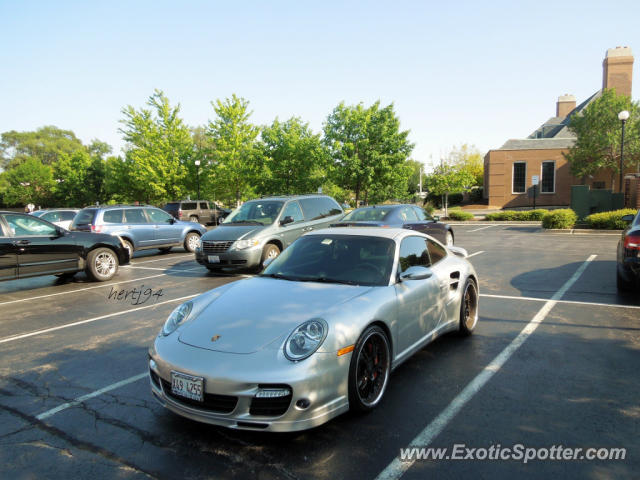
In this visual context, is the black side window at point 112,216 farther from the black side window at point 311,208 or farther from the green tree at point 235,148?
the green tree at point 235,148

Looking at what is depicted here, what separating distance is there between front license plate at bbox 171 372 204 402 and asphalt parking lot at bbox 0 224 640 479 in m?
0.38

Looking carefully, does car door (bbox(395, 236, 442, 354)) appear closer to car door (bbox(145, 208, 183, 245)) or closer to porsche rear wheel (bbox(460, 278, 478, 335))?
porsche rear wheel (bbox(460, 278, 478, 335))

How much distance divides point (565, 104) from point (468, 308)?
66138 mm

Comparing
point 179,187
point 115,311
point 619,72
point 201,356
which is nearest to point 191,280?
point 115,311

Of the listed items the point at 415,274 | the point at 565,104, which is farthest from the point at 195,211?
the point at 565,104

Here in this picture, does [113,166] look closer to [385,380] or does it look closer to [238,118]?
A: [238,118]

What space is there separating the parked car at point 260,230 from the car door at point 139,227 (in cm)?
428

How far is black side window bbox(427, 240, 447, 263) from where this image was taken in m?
4.92

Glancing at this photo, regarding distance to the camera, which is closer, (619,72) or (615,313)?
(615,313)

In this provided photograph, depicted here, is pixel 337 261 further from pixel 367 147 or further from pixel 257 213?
pixel 367 147

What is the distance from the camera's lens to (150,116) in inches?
1502

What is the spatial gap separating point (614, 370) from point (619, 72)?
2049 inches

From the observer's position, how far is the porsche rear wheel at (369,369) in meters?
3.16

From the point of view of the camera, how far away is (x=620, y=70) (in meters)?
43.6
